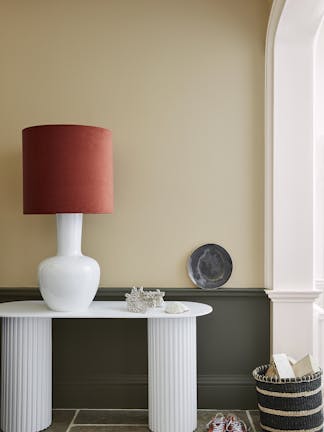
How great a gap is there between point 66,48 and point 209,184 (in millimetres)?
1275

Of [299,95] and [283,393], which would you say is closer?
[283,393]

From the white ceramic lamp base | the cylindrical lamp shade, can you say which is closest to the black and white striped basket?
the white ceramic lamp base

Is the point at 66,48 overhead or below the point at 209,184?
overhead

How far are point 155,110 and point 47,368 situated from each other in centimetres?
172

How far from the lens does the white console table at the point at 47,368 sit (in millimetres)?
2998

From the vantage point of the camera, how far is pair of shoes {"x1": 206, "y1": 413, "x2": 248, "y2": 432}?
299cm

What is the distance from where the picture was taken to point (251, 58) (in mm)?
3465

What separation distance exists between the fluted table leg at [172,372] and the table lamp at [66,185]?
471mm

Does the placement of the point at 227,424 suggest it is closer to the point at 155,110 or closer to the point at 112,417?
the point at 112,417

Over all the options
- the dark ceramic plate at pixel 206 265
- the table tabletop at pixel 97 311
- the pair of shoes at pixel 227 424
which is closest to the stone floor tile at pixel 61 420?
the table tabletop at pixel 97 311

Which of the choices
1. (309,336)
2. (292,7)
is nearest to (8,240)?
(309,336)

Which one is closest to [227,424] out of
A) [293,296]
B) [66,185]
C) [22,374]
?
[293,296]

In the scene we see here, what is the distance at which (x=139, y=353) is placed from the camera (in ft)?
11.5

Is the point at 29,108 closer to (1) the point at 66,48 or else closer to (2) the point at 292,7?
(1) the point at 66,48
